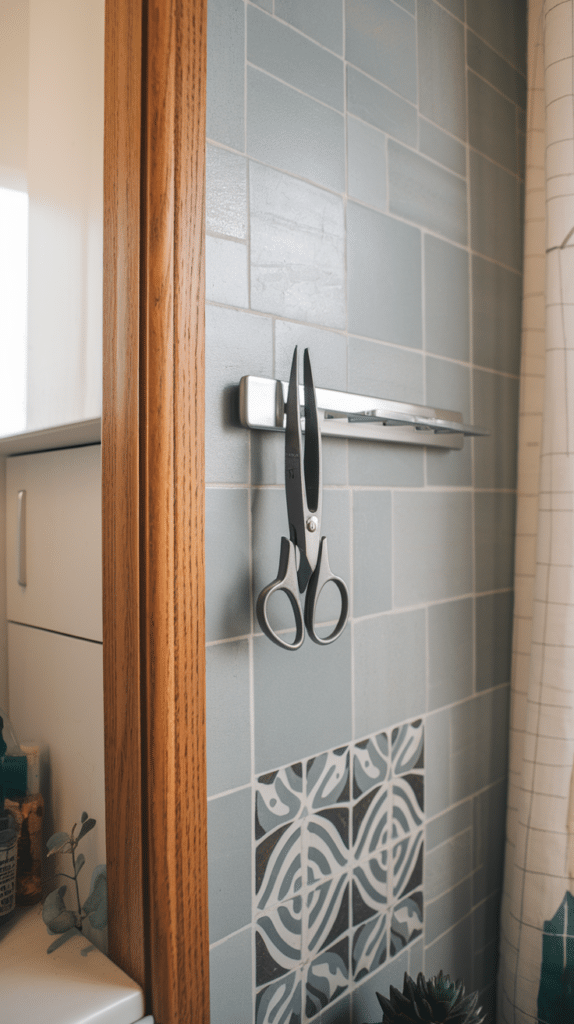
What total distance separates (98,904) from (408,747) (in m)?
0.45

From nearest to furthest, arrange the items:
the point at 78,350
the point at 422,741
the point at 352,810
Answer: the point at 78,350
the point at 352,810
the point at 422,741

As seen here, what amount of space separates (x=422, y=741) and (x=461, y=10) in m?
1.18

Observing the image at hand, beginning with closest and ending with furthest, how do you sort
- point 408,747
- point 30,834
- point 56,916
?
point 56,916 < point 30,834 < point 408,747

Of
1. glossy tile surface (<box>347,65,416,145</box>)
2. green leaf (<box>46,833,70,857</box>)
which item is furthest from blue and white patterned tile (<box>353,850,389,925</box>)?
glossy tile surface (<box>347,65,416,145</box>)

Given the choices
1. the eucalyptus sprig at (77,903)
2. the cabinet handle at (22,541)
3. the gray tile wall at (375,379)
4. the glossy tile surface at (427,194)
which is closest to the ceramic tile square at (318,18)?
the gray tile wall at (375,379)

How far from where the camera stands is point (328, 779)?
2.56 feet

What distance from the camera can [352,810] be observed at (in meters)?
0.81

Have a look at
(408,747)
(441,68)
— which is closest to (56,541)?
(408,747)

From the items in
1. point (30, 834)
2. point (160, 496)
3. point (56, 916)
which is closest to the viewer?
point (160, 496)

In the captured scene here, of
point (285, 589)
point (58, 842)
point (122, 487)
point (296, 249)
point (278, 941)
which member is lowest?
point (278, 941)

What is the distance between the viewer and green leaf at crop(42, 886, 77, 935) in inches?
27.8

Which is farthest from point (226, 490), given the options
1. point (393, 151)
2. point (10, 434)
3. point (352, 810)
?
point (393, 151)

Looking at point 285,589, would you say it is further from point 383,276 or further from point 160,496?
point 383,276

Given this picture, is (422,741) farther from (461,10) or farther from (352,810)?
(461,10)
